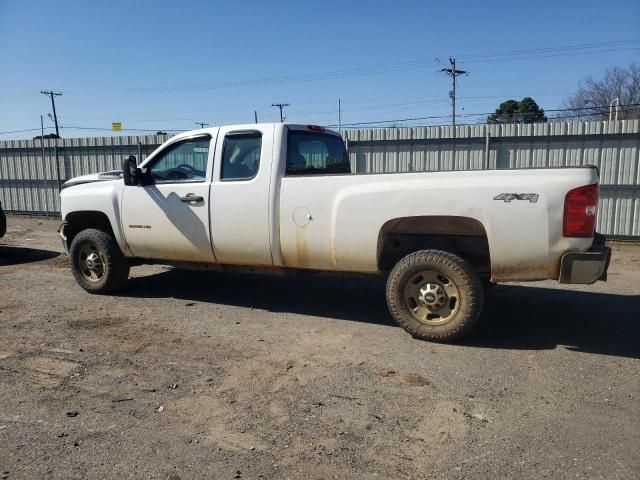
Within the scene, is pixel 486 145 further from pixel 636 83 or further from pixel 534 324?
pixel 636 83

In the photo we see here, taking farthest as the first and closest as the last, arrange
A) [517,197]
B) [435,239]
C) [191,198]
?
[191,198] → [435,239] → [517,197]

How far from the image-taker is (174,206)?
615 centimetres

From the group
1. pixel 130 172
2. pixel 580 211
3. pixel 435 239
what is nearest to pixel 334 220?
pixel 435 239

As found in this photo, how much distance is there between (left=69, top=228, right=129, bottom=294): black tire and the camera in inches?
265

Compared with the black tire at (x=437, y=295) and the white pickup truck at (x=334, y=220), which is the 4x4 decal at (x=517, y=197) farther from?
the black tire at (x=437, y=295)

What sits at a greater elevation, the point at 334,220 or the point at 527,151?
the point at 527,151

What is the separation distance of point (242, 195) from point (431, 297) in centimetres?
223

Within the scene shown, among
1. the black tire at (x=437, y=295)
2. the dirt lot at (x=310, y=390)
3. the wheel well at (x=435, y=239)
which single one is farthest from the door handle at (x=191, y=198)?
the black tire at (x=437, y=295)

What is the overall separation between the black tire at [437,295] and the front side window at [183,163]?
8.33 feet

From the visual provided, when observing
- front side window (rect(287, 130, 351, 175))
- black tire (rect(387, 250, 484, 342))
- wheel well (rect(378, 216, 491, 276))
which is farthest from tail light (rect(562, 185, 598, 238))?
front side window (rect(287, 130, 351, 175))

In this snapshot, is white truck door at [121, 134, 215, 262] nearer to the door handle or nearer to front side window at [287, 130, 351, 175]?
the door handle

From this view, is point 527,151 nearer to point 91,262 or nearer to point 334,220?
point 334,220

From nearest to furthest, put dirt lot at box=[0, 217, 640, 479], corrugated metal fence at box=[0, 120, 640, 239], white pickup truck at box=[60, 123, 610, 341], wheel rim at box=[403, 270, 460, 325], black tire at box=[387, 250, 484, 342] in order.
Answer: dirt lot at box=[0, 217, 640, 479] < white pickup truck at box=[60, 123, 610, 341] < black tire at box=[387, 250, 484, 342] < wheel rim at box=[403, 270, 460, 325] < corrugated metal fence at box=[0, 120, 640, 239]

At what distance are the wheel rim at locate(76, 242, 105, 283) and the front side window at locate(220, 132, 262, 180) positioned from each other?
2.21m
